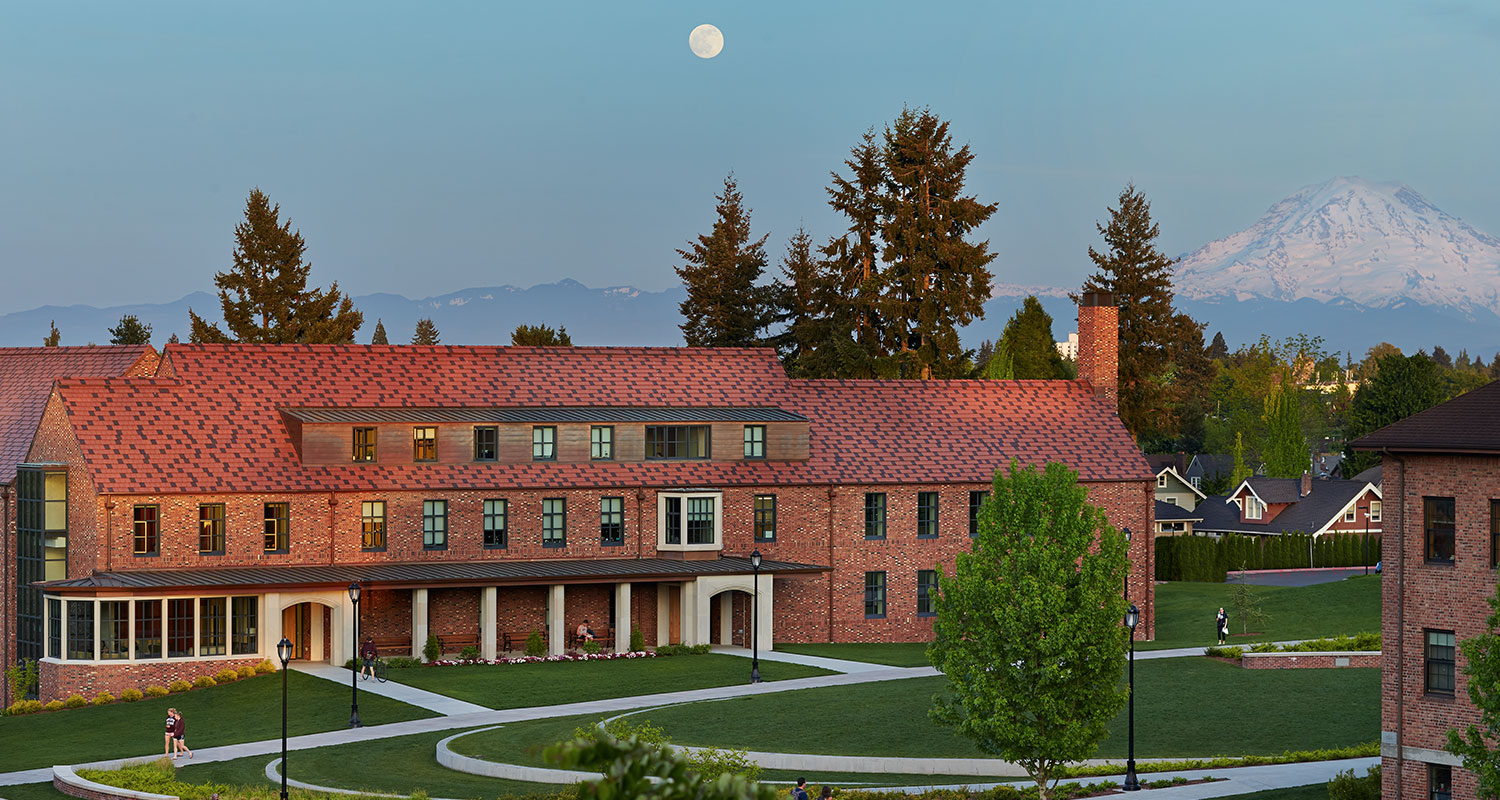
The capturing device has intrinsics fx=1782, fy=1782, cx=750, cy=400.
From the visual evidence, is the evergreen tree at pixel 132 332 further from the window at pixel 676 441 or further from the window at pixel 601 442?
the window at pixel 676 441

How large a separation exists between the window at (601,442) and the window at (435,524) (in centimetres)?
533

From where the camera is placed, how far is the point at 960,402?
6562 cm

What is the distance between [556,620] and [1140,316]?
178 ft

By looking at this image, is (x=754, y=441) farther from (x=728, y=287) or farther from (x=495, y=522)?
(x=728, y=287)

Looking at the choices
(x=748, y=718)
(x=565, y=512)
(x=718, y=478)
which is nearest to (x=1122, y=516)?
(x=718, y=478)

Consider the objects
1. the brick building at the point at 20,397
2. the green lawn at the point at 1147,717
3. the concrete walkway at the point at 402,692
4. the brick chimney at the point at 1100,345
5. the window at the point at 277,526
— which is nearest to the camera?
the green lawn at the point at 1147,717

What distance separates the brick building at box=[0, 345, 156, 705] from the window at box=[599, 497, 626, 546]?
16.8m

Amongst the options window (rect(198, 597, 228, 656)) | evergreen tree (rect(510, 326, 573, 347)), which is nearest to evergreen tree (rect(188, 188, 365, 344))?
evergreen tree (rect(510, 326, 573, 347))

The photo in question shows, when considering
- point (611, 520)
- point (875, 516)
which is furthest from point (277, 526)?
point (875, 516)

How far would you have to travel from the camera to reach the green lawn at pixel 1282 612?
61.8 m

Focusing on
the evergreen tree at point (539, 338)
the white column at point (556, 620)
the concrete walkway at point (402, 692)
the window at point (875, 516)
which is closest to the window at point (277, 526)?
the concrete walkway at point (402, 692)

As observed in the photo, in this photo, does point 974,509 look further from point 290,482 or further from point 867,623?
point 290,482

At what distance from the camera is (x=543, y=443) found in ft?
192

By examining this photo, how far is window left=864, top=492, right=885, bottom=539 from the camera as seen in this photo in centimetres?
6106
